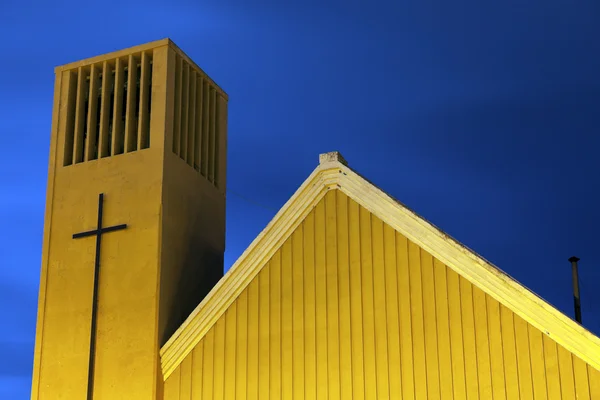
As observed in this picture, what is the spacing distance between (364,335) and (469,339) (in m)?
2.16

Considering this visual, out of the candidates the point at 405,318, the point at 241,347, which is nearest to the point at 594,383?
the point at 405,318

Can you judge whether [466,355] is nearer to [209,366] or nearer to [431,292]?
Answer: [431,292]

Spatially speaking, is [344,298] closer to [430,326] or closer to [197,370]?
[430,326]

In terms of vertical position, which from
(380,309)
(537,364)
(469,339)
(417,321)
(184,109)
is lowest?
→ (537,364)

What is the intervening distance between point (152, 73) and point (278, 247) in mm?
5904

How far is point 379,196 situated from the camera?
2030cm

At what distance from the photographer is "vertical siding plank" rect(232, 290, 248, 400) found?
2039 centimetres

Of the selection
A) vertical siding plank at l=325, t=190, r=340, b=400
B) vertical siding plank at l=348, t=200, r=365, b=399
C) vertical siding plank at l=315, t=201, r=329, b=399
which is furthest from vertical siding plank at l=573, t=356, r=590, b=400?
vertical siding plank at l=315, t=201, r=329, b=399

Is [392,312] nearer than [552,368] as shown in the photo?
No

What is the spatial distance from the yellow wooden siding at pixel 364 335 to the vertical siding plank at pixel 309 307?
23mm

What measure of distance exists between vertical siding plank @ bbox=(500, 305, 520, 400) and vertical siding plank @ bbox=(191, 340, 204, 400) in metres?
6.54

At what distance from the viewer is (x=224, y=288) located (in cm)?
2119

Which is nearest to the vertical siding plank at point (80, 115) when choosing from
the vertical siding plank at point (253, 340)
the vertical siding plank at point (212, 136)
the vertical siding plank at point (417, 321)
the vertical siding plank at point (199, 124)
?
the vertical siding plank at point (199, 124)

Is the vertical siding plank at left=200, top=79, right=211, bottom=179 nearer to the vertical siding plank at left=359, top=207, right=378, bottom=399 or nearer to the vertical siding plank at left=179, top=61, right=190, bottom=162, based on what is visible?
the vertical siding plank at left=179, top=61, right=190, bottom=162
